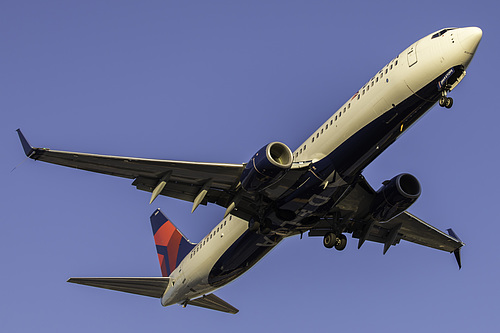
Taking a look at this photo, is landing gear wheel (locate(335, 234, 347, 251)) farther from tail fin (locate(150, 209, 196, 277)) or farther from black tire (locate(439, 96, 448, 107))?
black tire (locate(439, 96, 448, 107))

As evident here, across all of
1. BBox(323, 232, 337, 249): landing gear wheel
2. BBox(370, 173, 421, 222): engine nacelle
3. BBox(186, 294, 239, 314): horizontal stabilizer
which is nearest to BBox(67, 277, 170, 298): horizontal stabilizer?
BBox(186, 294, 239, 314): horizontal stabilizer

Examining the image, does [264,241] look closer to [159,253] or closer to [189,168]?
[189,168]

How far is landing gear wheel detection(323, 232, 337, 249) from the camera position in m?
29.4

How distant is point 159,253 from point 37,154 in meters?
16.5

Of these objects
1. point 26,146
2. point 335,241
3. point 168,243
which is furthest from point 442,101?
point 168,243

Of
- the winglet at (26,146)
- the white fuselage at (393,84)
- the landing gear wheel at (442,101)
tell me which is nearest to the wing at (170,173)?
the winglet at (26,146)

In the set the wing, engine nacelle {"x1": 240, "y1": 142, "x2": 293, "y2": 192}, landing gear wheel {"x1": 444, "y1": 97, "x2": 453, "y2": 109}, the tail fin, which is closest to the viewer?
landing gear wheel {"x1": 444, "y1": 97, "x2": 453, "y2": 109}

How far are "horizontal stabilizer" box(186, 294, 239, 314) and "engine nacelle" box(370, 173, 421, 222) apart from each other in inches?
401

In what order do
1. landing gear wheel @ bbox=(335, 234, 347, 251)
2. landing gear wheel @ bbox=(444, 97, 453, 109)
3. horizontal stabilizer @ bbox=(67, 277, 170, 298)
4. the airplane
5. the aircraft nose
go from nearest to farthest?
the aircraft nose
landing gear wheel @ bbox=(444, 97, 453, 109)
the airplane
landing gear wheel @ bbox=(335, 234, 347, 251)
horizontal stabilizer @ bbox=(67, 277, 170, 298)

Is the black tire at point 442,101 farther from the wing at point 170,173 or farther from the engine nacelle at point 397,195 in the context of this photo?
the wing at point 170,173

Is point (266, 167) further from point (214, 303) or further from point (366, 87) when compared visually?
point (214, 303)

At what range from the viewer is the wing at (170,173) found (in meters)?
23.5

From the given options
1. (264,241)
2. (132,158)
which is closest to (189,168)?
(132,158)

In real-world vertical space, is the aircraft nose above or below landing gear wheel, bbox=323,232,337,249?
above
